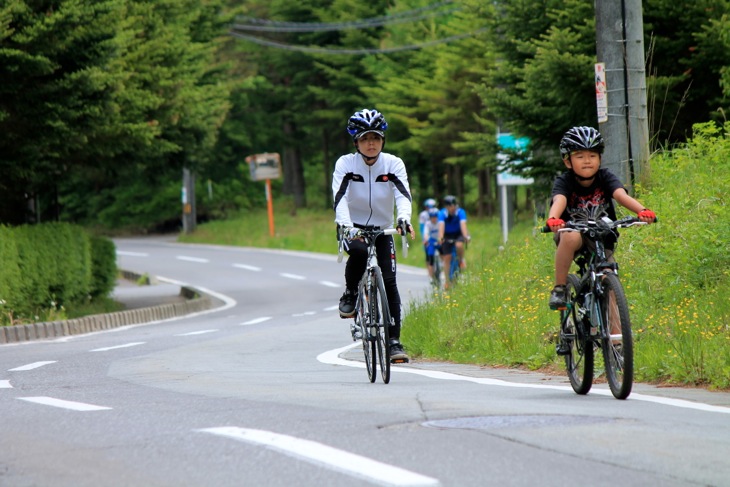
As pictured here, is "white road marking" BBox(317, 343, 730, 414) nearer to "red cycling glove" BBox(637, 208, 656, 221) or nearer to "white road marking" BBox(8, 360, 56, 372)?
"red cycling glove" BBox(637, 208, 656, 221)

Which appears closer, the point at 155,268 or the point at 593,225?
the point at 593,225

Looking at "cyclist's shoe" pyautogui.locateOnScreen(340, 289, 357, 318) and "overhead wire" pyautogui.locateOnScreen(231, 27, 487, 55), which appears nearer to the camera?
"cyclist's shoe" pyautogui.locateOnScreen(340, 289, 357, 318)

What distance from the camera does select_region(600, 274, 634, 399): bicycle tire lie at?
7961 millimetres

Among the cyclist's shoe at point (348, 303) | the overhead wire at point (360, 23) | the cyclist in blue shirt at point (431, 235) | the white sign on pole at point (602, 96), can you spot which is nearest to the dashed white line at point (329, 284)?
the cyclist in blue shirt at point (431, 235)

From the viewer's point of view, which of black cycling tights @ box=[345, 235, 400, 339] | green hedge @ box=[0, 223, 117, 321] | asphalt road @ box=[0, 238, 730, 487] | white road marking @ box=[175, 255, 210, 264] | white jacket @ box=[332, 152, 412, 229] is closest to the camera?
asphalt road @ box=[0, 238, 730, 487]

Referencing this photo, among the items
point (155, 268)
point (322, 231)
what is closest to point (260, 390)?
point (155, 268)

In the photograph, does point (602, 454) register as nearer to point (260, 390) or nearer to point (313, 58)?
point (260, 390)

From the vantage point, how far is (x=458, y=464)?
5703mm

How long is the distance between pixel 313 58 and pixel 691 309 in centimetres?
5399

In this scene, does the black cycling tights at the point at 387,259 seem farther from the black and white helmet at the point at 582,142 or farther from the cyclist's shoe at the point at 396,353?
the black and white helmet at the point at 582,142

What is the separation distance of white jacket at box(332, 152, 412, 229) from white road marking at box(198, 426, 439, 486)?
135 inches

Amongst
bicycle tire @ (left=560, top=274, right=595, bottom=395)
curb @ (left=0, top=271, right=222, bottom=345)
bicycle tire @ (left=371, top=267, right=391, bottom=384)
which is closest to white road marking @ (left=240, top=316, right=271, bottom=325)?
curb @ (left=0, top=271, right=222, bottom=345)

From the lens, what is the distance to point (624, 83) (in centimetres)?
1386

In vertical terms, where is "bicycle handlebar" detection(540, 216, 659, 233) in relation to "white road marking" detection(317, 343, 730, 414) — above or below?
above
